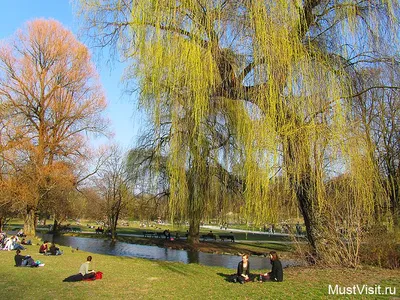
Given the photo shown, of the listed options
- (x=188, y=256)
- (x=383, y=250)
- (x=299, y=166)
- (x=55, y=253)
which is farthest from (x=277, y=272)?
(x=188, y=256)

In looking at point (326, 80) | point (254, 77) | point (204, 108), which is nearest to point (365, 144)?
point (326, 80)

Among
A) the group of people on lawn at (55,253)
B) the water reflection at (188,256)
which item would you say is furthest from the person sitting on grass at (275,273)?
the water reflection at (188,256)

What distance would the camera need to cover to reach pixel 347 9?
276 inches

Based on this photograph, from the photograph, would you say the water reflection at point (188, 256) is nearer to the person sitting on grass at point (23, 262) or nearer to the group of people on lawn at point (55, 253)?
the group of people on lawn at point (55, 253)

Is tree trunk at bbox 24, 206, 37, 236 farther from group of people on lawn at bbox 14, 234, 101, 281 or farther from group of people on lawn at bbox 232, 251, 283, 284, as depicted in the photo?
group of people on lawn at bbox 232, 251, 283, 284

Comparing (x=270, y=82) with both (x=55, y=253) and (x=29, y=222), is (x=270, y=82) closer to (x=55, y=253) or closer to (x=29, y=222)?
(x=55, y=253)

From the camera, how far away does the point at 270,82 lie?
22.2 ft

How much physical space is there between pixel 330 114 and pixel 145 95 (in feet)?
12.5

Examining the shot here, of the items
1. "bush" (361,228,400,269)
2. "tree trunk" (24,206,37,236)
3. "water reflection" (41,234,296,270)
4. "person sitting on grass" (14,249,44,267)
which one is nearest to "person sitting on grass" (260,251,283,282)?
"bush" (361,228,400,269)

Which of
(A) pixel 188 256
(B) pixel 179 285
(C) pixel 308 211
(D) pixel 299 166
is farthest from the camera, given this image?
(A) pixel 188 256

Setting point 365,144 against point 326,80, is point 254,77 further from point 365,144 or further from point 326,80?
point 365,144

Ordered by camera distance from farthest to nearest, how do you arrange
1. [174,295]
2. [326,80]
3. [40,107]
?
1. [40,107]
2. [326,80]
3. [174,295]

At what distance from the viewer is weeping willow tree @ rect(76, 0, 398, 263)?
22.1ft

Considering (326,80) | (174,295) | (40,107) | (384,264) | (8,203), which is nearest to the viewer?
(174,295)
